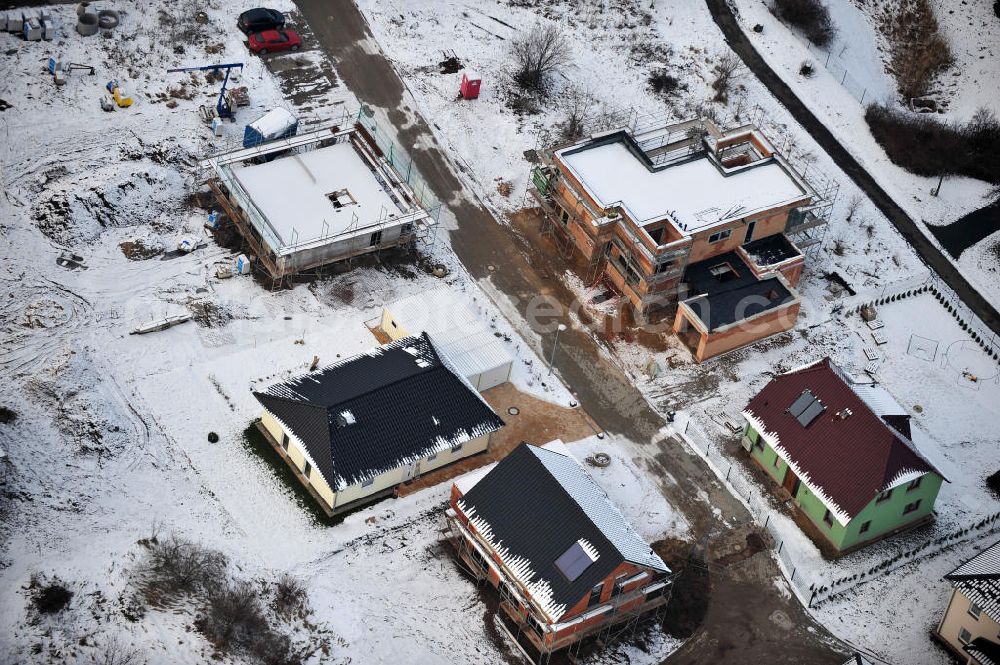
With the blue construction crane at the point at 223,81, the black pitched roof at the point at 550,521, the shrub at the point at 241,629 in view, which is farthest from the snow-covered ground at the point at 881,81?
the shrub at the point at 241,629

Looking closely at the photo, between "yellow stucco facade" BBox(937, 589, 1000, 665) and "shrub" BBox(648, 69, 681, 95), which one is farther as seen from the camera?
"shrub" BBox(648, 69, 681, 95)

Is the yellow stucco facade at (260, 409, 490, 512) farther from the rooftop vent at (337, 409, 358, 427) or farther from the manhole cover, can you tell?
the manhole cover

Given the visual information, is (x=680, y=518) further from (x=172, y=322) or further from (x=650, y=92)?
(x=650, y=92)

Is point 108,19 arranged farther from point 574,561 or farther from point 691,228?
point 574,561

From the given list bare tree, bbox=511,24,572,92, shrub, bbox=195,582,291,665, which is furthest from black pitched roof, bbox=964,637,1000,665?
bare tree, bbox=511,24,572,92

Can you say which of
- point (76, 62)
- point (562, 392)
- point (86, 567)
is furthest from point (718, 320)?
point (76, 62)

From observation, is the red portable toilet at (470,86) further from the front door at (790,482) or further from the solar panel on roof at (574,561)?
the solar panel on roof at (574,561)
